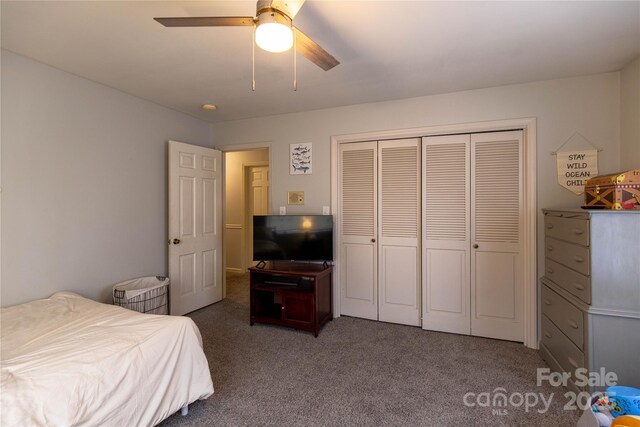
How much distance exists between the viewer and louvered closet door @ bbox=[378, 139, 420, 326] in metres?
3.28

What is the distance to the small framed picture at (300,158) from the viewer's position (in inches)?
144

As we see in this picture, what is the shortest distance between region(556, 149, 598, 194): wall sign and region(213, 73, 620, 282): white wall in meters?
0.05

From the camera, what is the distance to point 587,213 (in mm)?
1938

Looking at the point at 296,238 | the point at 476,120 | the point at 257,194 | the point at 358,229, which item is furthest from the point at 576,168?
the point at 257,194

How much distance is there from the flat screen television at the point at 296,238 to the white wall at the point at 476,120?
1.12ft

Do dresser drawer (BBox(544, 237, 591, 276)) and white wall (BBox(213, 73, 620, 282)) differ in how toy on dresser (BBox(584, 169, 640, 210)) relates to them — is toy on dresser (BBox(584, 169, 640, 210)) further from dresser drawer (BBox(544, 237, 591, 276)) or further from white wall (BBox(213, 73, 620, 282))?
white wall (BBox(213, 73, 620, 282))

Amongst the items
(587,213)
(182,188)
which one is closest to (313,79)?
(182,188)

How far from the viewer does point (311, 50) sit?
1665 mm

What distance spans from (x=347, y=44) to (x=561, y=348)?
2760mm

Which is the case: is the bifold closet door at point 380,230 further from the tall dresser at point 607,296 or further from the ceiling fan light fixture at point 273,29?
the ceiling fan light fixture at point 273,29

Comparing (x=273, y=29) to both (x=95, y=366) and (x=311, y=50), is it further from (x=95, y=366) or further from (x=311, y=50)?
(x=95, y=366)

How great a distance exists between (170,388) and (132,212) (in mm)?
2091

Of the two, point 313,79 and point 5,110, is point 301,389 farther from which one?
point 5,110

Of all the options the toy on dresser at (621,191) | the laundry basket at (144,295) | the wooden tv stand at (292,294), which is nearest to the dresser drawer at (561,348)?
the toy on dresser at (621,191)
